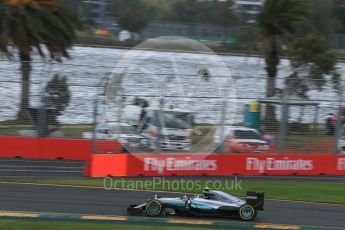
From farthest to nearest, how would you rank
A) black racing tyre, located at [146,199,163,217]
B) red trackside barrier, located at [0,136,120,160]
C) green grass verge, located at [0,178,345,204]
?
red trackside barrier, located at [0,136,120,160] < green grass verge, located at [0,178,345,204] < black racing tyre, located at [146,199,163,217]

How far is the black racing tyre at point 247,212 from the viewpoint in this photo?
12523 millimetres

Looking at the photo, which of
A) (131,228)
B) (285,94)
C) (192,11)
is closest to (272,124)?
(285,94)

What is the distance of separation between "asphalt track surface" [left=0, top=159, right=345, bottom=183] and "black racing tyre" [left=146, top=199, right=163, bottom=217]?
7.15 meters

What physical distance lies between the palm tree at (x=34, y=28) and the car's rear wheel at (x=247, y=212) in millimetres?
21213

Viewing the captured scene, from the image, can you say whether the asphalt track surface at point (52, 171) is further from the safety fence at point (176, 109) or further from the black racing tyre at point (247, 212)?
the black racing tyre at point (247, 212)

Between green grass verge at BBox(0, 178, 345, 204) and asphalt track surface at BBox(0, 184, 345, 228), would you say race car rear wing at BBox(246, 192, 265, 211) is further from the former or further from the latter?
green grass verge at BBox(0, 178, 345, 204)

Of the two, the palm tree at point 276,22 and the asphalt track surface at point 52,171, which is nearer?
the asphalt track surface at point 52,171

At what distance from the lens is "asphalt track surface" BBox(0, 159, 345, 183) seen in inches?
Answer: 762

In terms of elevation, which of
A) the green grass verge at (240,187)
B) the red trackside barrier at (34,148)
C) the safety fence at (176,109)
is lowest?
the red trackside barrier at (34,148)

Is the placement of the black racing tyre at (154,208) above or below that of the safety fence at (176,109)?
above

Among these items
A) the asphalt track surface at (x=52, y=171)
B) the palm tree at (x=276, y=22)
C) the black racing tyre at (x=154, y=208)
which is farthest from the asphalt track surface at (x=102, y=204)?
the palm tree at (x=276, y=22)

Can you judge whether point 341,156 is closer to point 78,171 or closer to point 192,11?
point 78,171

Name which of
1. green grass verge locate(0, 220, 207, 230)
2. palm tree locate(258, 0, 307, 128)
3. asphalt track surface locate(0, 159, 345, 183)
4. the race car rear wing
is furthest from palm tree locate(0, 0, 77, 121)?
green grass verge locate(0, 220, 207, 230)

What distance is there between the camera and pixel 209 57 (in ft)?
100
